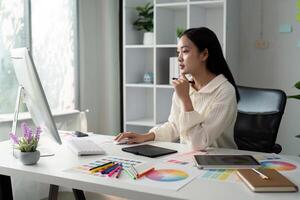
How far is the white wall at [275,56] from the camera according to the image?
129 inches

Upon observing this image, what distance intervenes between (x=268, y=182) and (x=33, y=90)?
3.20 ft

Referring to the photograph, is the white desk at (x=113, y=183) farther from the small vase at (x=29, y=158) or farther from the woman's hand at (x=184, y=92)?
the woman's hand at (x=184, y=92)

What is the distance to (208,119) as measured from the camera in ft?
6.21

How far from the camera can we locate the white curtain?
379 cm

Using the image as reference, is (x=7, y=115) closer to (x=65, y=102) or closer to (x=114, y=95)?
(x=65, y=102)

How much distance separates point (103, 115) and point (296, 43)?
189 centimetres

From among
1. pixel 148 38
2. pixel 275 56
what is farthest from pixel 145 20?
pixel 275 56

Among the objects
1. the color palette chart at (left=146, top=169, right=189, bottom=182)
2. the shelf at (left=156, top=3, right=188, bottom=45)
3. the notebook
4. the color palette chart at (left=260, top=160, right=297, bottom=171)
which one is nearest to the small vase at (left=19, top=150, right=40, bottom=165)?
the color palette chart at (left=146, top=169, right=189, bottom=182)

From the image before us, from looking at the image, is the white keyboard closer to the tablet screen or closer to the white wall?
the tablet screen

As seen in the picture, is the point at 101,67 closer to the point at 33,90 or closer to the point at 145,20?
the point at 145,20

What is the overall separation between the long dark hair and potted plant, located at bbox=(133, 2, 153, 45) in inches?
64.0

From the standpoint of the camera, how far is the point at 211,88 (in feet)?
6.64

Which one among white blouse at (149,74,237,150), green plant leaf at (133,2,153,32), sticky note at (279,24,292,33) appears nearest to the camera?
white blouse at (149,74,237,150)

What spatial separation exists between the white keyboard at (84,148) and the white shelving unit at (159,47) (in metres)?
1.62
